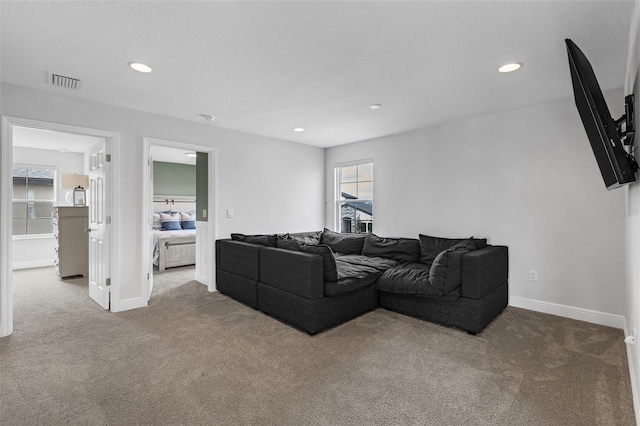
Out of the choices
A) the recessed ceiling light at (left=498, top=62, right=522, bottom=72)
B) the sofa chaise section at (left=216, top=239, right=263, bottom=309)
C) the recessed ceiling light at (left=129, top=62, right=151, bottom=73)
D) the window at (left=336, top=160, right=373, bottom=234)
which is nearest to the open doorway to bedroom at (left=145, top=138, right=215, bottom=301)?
the sofa chaise section at (left=216, top=239, right=263, bottom=309)

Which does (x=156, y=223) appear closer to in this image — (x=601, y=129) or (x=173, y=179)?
(x=173, y=179)

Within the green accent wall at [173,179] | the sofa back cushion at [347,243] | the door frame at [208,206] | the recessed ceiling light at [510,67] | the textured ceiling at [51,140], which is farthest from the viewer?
the green accent wall at [173,179]

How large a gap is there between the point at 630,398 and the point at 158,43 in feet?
12.5

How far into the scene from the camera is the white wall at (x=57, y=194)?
5.79 m

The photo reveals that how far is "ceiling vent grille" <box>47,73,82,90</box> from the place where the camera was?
2682 mm

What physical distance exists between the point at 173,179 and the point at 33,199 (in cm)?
269

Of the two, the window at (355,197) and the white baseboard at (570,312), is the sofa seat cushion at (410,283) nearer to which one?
the white baseboard at (570,312)

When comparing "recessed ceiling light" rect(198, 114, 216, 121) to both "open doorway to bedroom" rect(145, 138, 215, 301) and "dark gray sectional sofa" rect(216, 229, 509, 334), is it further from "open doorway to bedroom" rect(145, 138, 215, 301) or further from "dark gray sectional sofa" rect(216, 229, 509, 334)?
"dark gray sectional sofa" rect(216, 229, 509, 334)

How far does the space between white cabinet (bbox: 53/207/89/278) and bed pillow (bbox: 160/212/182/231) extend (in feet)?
5.59

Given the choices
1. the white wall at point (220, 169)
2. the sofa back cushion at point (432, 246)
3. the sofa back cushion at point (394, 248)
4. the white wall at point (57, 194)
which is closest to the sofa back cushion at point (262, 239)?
the white wall at point (220, 169)

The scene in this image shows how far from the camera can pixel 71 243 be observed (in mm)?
5102

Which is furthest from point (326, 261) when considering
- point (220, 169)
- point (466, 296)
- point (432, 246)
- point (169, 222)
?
point (169, 222)

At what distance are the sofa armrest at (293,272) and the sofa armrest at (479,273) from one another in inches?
53.6

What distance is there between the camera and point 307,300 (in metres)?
2.84
